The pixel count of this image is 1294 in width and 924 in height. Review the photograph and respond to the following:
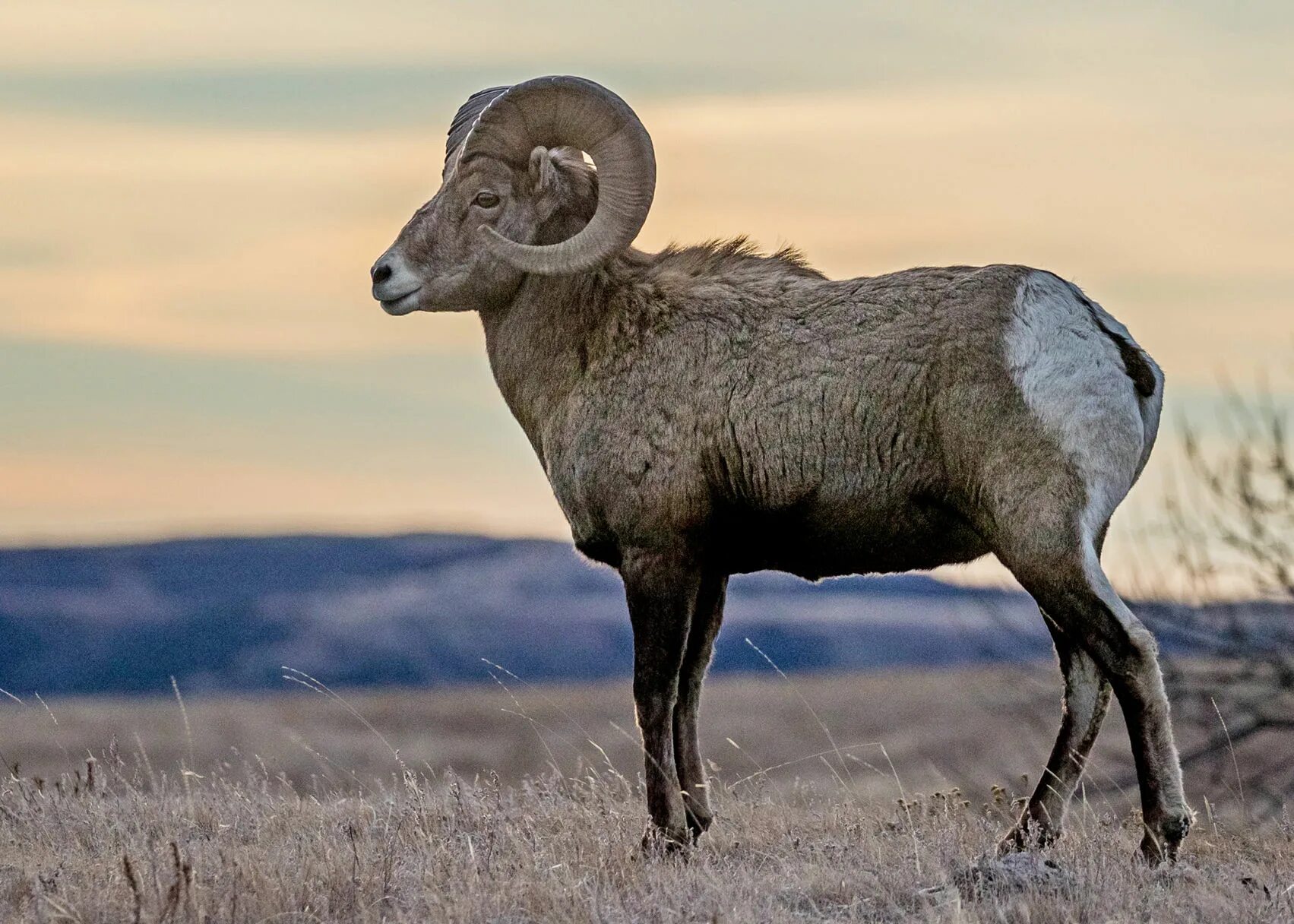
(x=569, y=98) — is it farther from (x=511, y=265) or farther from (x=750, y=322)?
(x=750, y=322)

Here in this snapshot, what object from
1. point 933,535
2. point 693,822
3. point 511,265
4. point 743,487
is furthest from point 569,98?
point 693,822

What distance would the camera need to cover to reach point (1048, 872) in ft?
25.5

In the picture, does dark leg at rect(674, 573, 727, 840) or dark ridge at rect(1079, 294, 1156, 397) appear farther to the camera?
dark leg at rect(674, 573, 727, 840)

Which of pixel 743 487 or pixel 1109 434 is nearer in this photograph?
pixel 1109 434

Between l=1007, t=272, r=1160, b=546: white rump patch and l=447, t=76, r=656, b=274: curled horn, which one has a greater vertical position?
l=447, t=76, r=656, b=274: curled horn

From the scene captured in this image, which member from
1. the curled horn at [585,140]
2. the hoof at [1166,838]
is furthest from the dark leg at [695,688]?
the hoof at [1166,838]

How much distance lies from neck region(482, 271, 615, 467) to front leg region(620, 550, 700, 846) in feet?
3.83

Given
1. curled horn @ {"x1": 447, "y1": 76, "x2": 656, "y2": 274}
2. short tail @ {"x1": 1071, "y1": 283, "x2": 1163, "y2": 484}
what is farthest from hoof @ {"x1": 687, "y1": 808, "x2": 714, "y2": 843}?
curled horn @ {"x1": 447, "y1": 76, "x2": 656, "y2": 274}

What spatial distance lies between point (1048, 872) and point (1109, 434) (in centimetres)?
208

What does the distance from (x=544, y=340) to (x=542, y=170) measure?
96cm

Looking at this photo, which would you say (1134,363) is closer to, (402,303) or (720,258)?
(720,258)

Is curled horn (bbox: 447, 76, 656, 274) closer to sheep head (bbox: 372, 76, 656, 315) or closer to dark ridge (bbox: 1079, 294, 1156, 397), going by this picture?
sheep head (bbox: 372, 76, 656, 315)

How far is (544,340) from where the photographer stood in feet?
32.4

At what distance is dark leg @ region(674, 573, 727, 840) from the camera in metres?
9.50
